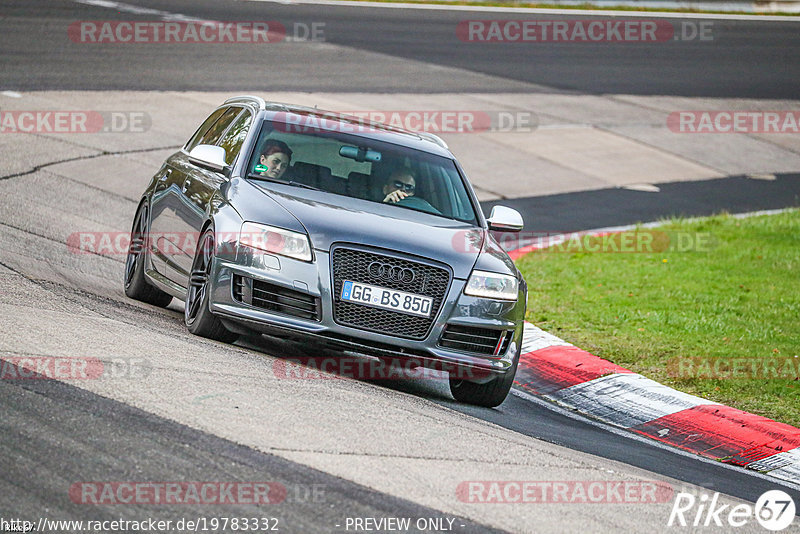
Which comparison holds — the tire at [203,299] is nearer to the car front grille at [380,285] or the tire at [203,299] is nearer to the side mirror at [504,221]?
the car front grille at [380,285]

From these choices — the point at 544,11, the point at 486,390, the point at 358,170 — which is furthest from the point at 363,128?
the point at 544,11

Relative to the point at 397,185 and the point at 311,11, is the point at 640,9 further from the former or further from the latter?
the point at 397,185

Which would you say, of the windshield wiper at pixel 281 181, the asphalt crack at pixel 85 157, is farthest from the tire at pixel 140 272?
the asphalt crack at pixel 85 157

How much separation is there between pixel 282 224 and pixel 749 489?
325 centimetres

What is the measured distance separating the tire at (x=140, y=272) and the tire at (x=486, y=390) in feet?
8.71

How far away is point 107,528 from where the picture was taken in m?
4.48

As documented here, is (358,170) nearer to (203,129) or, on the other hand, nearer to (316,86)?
(203,129)

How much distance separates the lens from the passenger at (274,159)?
836cm

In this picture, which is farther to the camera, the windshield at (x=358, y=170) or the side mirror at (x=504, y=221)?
the side mirror at (x=504, y=221)

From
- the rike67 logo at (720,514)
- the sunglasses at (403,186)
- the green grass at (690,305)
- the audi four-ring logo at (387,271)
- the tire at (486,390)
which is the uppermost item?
the sunglasses at (403,186)

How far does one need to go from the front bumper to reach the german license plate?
12 cm

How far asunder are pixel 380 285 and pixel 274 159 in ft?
5.38

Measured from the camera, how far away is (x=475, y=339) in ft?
25.1

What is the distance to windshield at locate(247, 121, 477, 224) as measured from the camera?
836cm
